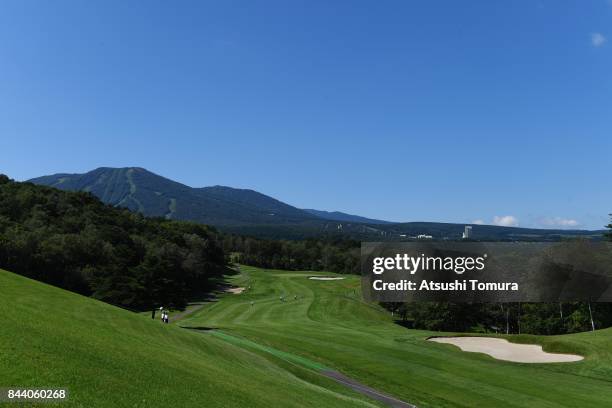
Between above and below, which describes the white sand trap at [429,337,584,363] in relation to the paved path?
above

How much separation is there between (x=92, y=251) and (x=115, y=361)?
3339 inches

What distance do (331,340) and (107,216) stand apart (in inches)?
3713

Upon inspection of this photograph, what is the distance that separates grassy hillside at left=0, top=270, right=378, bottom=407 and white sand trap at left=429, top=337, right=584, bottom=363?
2673cm

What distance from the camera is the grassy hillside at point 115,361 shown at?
11117mm

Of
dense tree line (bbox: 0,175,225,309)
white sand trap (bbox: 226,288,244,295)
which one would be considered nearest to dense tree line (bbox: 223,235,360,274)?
dense tree line (bbox: 0,175,225,309)

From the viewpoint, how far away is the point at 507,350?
4556 centimetres

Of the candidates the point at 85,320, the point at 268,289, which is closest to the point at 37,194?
the point at 268,289

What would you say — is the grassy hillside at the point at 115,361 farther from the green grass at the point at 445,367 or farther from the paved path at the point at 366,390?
the green grass at the point at 445,367

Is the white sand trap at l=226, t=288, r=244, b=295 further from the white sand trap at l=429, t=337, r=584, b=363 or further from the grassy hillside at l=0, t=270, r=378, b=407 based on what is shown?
the grassy hillside at l=0, t=270, r=378, b=407

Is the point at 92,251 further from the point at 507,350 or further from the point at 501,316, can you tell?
the point at 501,316

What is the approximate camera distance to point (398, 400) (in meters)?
27.4

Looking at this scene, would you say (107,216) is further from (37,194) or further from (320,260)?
(320,260)

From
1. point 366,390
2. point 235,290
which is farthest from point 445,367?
point 235,290

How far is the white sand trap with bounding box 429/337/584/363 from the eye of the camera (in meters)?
41.0
